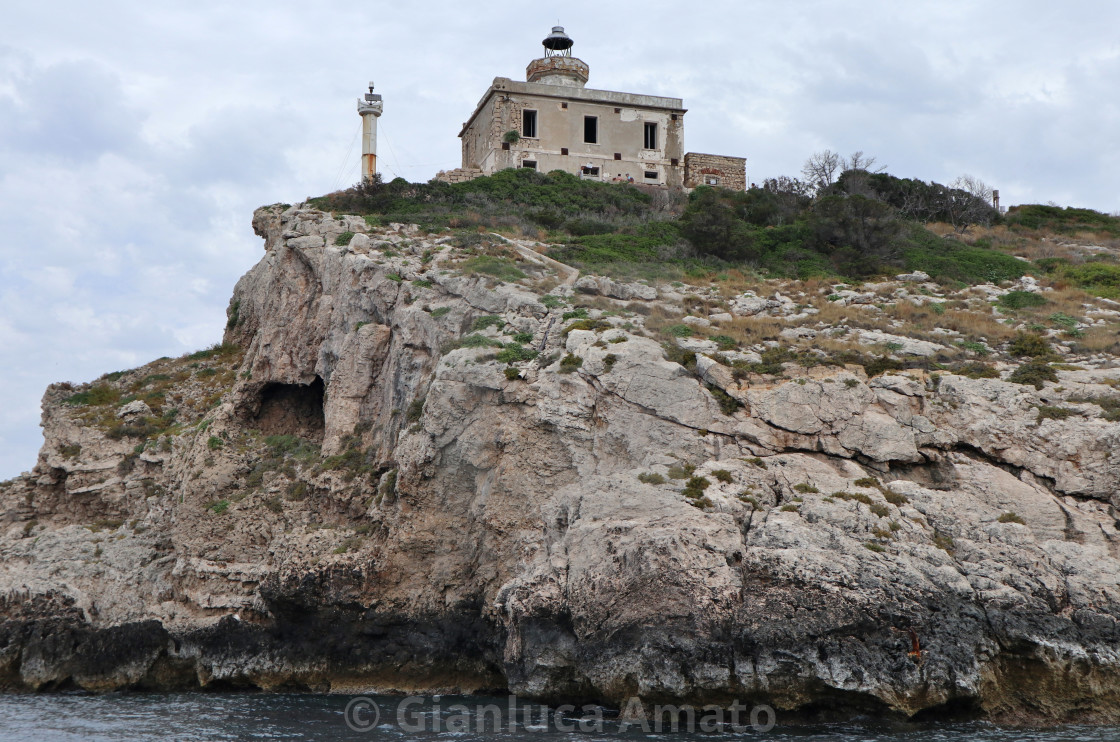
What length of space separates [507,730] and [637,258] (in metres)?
20.5

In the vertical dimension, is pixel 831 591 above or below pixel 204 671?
above

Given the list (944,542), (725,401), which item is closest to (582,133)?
(725,401)

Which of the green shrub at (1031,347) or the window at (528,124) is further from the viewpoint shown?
the window at (528,124)

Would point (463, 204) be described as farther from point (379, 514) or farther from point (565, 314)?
point (379, 514)

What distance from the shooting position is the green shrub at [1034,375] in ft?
71.9

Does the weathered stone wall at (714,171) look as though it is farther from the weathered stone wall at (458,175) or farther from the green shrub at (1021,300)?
the green shrub at (1021,300)

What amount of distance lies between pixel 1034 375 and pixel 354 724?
16474 mm

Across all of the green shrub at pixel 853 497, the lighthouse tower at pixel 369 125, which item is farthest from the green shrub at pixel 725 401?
the lighthouse tower at pixel 369 125

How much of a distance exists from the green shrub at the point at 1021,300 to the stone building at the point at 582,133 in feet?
62.2

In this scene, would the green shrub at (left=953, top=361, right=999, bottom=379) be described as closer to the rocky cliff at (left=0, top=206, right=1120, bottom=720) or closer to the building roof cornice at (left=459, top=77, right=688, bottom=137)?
the rocky cliff at (left=0, top=206, right=1120, bottom=720)

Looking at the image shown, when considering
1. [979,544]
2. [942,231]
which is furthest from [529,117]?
[979,544]

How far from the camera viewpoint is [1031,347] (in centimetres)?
2438

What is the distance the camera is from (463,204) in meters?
38.8

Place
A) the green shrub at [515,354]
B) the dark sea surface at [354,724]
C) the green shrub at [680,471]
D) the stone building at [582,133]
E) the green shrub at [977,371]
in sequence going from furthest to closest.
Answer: the stone building at [582,133] < the green shrub at [515,354] < the green shrub at [977,371] < the green shrub at [680,471] < the dark sea surface at [354,724]
